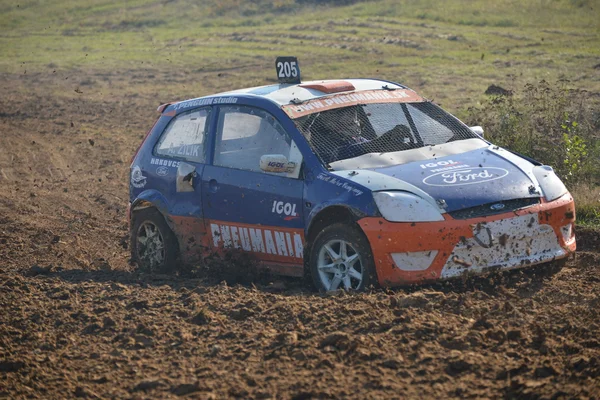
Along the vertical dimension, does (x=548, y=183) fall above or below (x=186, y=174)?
above

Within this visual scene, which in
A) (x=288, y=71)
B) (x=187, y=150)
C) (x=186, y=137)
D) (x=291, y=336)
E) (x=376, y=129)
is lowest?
(x=291, y=336)

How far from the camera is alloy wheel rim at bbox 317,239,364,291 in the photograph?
23.6 ft

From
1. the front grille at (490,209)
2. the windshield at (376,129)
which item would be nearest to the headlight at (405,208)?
the front grille at (490,209)

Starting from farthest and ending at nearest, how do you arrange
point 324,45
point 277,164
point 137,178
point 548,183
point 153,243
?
point 324,45 → point 137,178 → point 153,243 → point 277,164 → point 548,183

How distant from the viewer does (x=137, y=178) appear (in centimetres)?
925

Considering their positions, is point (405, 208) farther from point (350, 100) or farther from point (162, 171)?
point (162, 171)

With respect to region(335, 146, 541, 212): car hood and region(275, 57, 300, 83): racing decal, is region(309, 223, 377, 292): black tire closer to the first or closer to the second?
region(335, 146, 541, 212): car hood

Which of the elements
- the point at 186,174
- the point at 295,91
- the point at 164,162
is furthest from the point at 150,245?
the point at 295,91

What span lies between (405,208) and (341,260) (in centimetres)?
69

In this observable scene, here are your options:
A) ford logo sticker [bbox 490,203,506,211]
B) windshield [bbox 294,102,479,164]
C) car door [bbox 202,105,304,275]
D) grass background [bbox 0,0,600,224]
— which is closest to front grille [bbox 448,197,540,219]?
ford logo sticker [bbox 490,203,506,211]

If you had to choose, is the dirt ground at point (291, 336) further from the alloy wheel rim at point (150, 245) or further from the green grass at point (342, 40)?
the green grass at point (342, 40)

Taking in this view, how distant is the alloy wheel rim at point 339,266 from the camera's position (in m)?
7.19

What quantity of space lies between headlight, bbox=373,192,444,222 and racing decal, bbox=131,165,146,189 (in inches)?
118

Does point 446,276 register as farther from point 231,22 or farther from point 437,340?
point 231,22
